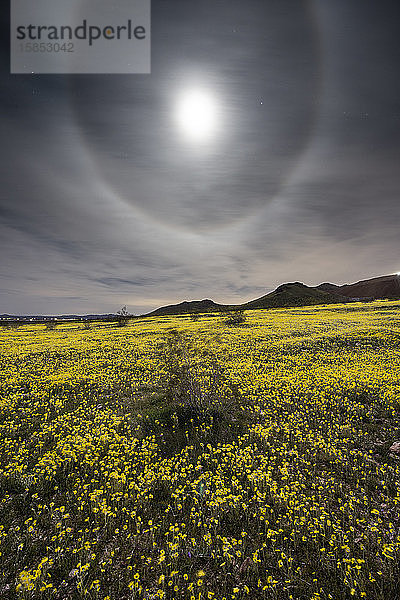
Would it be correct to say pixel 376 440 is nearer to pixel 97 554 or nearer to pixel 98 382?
pixel 97 554

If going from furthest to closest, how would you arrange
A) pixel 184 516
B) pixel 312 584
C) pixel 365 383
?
pixel 365 383 < pixel 184 516 < pixel 312 584

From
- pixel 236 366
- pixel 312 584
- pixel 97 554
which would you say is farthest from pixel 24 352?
pixel 312 584

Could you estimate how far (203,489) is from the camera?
355 inches

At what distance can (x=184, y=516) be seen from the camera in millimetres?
8070

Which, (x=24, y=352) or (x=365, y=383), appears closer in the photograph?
(x=365, y=383)

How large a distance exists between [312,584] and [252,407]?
928cm

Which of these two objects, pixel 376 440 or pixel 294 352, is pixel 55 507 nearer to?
pixel 376 440

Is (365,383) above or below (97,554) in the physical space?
above

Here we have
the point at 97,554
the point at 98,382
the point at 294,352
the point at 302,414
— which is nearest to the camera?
the point at 97,554

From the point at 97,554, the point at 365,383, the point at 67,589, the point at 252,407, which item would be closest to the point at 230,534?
the point at 97,554

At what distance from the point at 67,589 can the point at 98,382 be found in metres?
15.0

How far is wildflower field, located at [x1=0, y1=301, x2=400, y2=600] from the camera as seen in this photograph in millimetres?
6348

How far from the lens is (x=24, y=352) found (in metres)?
33.5

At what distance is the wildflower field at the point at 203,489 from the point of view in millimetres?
6348
